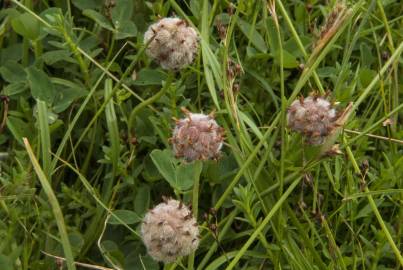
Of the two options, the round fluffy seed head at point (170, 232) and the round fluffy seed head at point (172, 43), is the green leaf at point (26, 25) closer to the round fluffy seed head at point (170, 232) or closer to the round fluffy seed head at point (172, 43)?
the round fluffy seed head at point (172, 43)

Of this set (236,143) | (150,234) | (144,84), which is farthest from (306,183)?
(150,234)

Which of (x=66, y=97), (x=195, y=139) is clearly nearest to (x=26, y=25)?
(x=66, y=97)

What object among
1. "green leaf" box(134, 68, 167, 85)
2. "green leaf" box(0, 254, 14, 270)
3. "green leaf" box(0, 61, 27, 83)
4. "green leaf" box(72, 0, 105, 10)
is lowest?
"green leaf" box(0, 254, 14, 270)

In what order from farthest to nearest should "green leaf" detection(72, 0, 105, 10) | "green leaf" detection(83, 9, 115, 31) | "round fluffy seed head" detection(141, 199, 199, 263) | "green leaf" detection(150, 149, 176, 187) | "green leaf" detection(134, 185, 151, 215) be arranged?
"green leaf" detection(72, 0, 105, 10) < "green leaf" detection(83, 9, 115, 31) < "green leaf" detection(134, 185, 151, 215) < "green leaf" detection(150, 149, 176, 187) < "round fluffy seed head" detection(141, 199, 199, 263)

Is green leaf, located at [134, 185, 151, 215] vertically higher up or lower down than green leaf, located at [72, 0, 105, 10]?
lower down

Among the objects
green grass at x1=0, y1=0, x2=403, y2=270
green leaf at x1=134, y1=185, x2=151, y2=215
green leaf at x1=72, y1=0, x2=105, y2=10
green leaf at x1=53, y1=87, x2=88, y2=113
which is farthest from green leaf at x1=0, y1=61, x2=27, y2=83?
green leaf at x1=134, y1=185, x2=151, y2=215

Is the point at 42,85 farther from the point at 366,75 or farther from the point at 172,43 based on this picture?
the point at 366,75

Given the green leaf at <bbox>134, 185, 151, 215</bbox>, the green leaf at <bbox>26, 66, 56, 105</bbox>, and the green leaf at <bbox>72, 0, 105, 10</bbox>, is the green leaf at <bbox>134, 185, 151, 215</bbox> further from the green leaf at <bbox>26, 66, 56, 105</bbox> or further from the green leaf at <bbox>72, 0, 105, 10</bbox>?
the green leaf at <bbox>72, 0, 105, 10</bbox>

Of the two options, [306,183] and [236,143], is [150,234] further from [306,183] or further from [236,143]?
[306,183]
